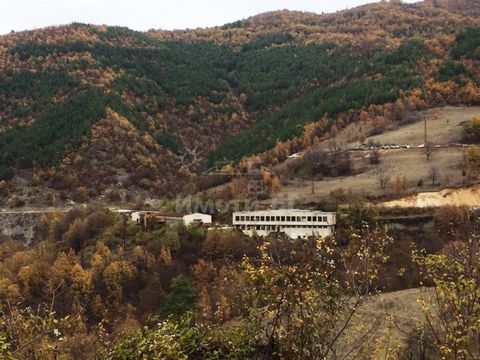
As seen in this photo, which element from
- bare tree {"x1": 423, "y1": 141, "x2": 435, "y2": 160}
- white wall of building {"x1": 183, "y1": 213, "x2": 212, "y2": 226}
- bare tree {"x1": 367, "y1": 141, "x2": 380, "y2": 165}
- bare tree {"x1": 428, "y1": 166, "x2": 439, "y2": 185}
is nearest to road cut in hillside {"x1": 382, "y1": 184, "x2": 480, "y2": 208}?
bare tree {"x1": 428, "y1": 166, "x2": 439, "y2": 185}

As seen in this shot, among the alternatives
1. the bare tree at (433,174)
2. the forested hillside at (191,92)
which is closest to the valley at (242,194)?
the bare tree at (433,174)

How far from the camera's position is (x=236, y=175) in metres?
75.3

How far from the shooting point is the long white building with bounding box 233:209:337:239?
1847 inches

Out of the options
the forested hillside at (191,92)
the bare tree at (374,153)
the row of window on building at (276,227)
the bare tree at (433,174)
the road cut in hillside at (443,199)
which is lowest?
the row of window on building at (276,227)

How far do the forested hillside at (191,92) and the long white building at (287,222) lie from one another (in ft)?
108

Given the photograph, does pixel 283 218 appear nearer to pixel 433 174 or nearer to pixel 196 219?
pixel 196 219

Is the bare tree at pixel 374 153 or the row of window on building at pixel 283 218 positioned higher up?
the bare tree at pixel 374 153

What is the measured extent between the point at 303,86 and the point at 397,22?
56.3 meters

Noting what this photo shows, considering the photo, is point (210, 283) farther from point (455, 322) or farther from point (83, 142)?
point (83, 142)

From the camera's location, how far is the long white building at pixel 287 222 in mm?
46906

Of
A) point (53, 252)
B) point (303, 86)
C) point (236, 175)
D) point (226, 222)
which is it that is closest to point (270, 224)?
point (226, 222)

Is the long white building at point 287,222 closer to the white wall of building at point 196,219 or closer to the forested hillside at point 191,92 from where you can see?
the white wall of building at point 196,219

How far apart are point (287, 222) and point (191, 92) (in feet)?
311

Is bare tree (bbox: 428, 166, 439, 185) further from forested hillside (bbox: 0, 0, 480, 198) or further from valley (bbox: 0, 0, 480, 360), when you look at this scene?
forested hillside (bbox: 0, 0, 480, 198)
